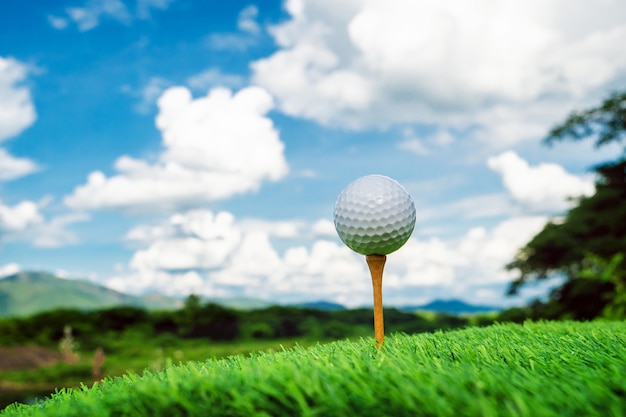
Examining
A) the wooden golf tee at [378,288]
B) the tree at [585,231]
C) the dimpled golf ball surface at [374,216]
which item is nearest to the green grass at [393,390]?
the wooden golf tee at [378,288]

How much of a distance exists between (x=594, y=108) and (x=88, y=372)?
16.5m

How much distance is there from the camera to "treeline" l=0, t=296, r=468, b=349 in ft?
56.4

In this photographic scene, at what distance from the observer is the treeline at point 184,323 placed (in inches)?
677

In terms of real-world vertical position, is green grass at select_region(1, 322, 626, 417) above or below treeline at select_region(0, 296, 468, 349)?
above

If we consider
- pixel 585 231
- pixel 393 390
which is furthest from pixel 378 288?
pixel 585 231

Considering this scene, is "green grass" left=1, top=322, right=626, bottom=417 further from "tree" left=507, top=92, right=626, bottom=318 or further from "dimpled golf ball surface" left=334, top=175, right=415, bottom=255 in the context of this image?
"tree" left=507, top=92, right=626, bottom=318

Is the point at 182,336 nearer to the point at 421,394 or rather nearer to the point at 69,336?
the point at 69,336

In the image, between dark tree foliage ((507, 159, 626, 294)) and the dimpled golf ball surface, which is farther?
dark tree foliage ((507, 159, 626, 294))

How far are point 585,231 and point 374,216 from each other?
1396cm

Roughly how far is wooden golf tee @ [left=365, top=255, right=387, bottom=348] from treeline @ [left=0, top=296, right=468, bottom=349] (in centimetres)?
1332

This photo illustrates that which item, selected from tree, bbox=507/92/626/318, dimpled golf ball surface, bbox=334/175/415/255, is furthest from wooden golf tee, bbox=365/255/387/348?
tree, bbox=507/92/626/318

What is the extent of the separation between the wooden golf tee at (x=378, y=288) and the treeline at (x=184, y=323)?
13319 millimetres

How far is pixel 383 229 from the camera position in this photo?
383 centimetres

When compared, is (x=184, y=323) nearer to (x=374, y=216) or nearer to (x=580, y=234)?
(x=580, y=234)
